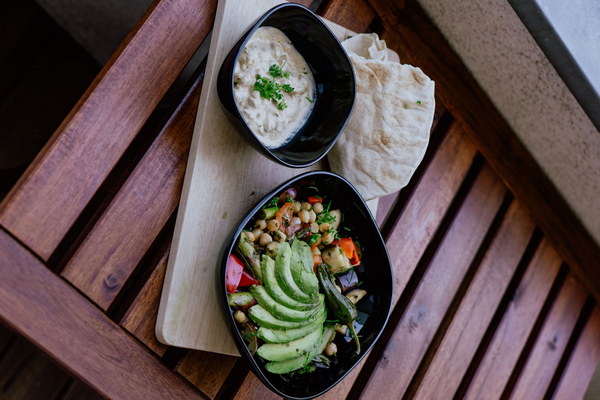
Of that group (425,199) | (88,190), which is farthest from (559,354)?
(88,190)

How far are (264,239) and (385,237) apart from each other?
568 millimetres

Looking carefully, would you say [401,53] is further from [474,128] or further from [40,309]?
[40,309]

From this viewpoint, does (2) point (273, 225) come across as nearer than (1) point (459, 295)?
Yes

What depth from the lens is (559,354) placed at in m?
2.37

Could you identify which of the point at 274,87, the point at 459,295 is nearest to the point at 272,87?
the point at 274,87

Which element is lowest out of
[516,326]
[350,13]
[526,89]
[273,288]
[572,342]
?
[273,288]

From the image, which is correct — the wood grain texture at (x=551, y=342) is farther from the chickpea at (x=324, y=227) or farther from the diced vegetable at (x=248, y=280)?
the diced vegetable at (x=248, y=280)

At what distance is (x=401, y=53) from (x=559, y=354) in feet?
4.42

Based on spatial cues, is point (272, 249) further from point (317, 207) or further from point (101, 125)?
point (101, 125)

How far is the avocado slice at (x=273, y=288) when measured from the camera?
58.8 inches

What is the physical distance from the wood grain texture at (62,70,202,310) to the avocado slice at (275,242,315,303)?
0.30 meters

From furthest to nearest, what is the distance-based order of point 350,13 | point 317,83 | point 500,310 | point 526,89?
point 500,310
point 526,89
point 350,13
point 317,83

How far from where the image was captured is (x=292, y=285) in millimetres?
1501

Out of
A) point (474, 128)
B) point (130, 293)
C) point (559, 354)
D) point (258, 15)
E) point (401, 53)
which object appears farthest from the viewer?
point (559, 354)
